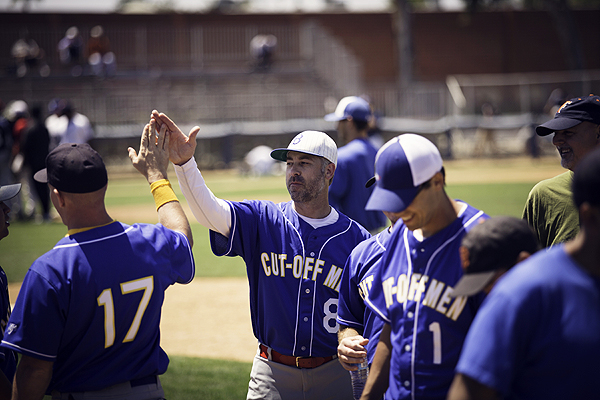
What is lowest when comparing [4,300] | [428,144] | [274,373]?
[274,373]

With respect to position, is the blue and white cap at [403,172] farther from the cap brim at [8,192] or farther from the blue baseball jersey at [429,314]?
the cap brim at [8,192]

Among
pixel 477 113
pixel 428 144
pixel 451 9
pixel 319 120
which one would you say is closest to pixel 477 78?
pixel 451 9

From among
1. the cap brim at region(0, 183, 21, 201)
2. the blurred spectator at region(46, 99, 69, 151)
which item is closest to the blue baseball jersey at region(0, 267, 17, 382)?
the cap brim at region(0, 183, 21, 201)

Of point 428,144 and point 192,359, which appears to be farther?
point 192,359

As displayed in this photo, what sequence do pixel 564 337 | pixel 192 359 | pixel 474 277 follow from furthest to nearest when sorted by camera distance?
1. pixel 192 359
2. pixel 474 277
3. pixel 564 337

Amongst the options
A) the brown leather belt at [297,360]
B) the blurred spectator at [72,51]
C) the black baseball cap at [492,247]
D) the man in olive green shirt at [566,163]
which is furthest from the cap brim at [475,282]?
the blurred spectator at [72,51]

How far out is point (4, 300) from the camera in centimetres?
316

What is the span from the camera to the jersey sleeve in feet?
8.48

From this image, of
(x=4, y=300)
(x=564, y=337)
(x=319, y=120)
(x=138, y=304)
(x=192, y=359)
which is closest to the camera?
(x=564, y=337)

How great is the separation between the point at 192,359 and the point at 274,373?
306 centimetres

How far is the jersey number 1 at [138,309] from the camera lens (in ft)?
8.94

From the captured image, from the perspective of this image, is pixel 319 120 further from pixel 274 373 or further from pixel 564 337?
pixel 564 337

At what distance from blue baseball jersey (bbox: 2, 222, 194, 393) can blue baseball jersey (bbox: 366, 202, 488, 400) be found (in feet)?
3.77

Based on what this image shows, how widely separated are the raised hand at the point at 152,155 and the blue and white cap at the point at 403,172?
1.39m
